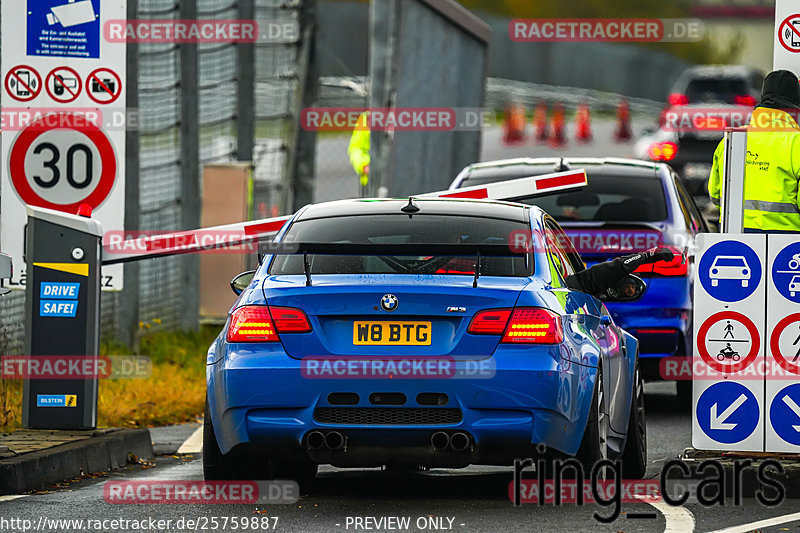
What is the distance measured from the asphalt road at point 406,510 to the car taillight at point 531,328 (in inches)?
29.7

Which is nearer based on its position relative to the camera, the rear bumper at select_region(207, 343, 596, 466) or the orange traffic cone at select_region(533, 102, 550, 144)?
the rear bumper at select_region(207, 343, 596, 466)

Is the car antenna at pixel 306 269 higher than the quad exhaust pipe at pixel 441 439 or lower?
higher

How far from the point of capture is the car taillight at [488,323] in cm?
759

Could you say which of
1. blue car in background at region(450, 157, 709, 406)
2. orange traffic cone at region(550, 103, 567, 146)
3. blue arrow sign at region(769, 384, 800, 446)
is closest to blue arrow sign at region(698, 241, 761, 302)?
blue arrow sign at region(769, 384, 800, 446)

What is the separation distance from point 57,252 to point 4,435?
1042mm

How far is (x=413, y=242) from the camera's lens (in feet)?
27.1

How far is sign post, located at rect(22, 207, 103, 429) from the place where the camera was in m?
9.73

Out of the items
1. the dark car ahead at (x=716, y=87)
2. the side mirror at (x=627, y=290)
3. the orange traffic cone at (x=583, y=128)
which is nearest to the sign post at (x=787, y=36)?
the side mirror at (x=627, y=290)

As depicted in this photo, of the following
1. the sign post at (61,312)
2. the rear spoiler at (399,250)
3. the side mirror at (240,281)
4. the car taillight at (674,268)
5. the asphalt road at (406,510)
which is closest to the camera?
the asphalt road at (406,510)

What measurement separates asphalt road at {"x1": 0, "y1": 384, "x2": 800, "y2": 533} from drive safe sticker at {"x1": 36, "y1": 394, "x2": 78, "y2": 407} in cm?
77

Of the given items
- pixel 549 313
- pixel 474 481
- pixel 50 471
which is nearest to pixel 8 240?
pixel 50 471

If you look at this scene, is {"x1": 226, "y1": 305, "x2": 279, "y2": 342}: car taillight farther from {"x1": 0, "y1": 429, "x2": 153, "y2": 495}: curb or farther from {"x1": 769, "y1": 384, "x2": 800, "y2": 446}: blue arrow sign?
{"x1": 769, "y1": 384, "x2": 800, "y2": 446}: blue arrow sign

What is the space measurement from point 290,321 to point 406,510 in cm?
97

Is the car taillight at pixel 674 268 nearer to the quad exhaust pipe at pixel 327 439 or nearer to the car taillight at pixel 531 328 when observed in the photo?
the car taillight at pixel 531 328
